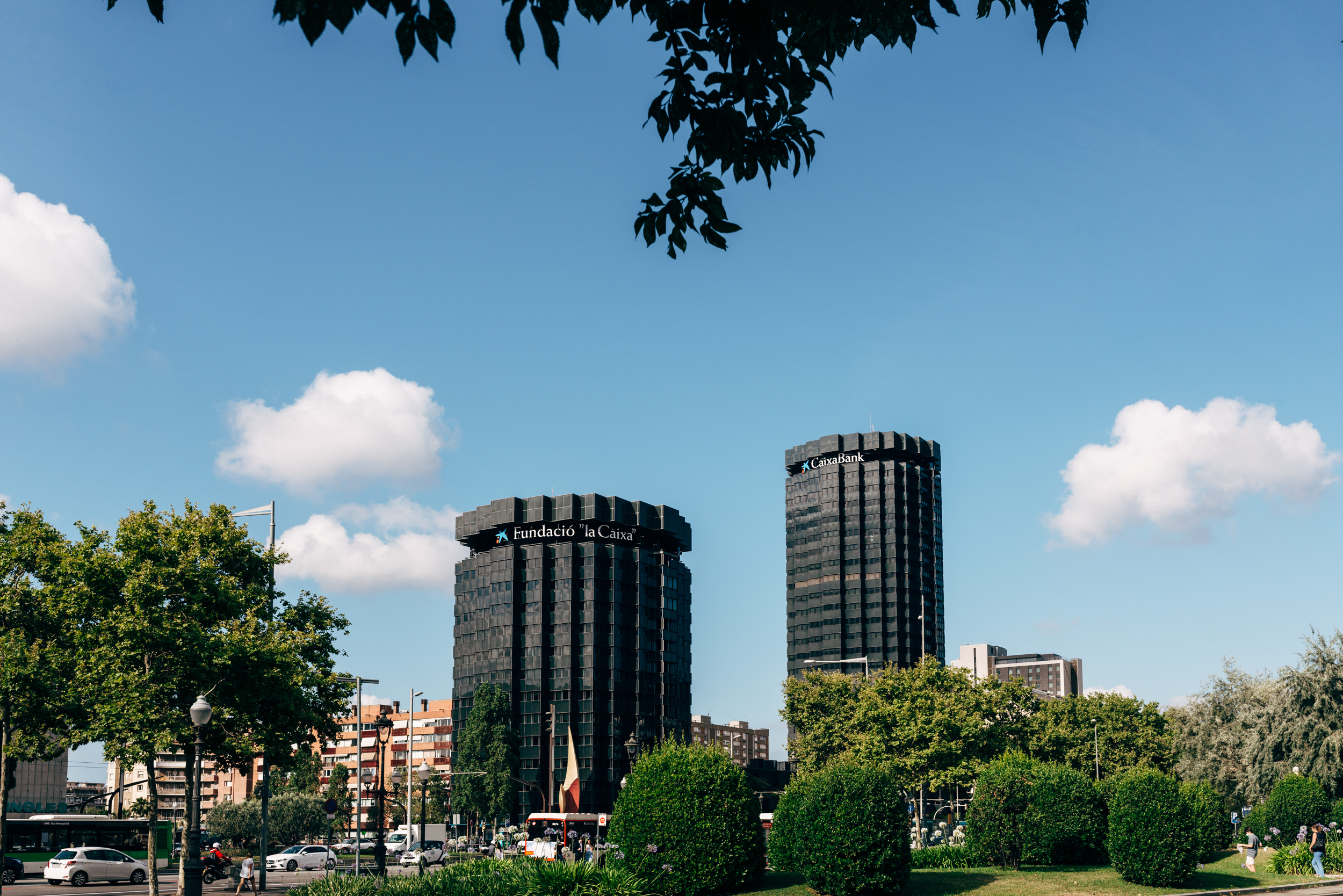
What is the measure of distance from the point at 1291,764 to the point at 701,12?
58.8 metres

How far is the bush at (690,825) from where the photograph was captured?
2617cm

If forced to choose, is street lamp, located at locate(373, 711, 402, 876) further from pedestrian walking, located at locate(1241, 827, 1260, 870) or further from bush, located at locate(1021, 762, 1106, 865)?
pedestrian walking, located at locate(1241, 827, 1260, 870)

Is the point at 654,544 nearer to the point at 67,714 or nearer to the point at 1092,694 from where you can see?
the point at 1092,694

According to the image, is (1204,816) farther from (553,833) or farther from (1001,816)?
(553,833)

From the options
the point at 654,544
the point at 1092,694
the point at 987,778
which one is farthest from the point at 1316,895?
the point at 654,544

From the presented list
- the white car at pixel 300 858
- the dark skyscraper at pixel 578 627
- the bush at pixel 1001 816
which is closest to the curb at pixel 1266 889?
the bush at pixel 1001 816

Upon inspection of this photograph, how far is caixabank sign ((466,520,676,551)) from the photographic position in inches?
6442

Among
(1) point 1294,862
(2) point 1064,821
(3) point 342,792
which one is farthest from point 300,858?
(3) point 342,792

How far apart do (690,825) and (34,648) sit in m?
26.4

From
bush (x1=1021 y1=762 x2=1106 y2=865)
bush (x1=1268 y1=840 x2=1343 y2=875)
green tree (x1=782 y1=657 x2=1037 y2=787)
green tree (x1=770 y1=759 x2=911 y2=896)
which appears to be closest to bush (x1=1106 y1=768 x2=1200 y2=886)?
bush (x1=1021 y1=762 x2=1106 y2=865)

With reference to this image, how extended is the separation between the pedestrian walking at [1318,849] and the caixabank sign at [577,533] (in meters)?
130

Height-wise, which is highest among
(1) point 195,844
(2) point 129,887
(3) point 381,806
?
(1) point 195,844

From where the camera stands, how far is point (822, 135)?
8.30 meters

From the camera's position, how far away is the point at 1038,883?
30.2m
